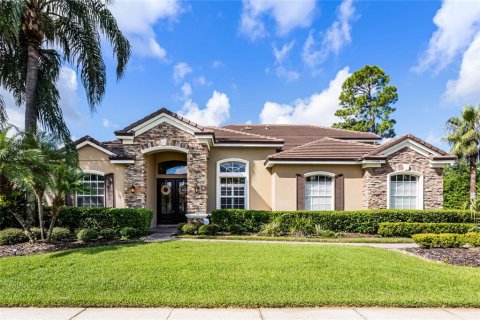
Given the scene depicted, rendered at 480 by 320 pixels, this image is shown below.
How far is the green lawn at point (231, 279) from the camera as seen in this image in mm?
5438

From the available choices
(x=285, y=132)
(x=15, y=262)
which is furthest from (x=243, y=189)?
(x=15, y=262)

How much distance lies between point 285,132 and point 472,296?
17.9 metres

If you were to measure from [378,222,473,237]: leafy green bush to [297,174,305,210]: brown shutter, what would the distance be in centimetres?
408

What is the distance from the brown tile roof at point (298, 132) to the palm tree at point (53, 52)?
1156cm

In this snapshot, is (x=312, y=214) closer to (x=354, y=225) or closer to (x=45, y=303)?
(x=354, y=225)

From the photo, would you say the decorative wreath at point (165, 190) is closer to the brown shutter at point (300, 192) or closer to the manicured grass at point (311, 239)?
the manicured grass at point (311, 239)

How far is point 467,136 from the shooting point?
23.4m

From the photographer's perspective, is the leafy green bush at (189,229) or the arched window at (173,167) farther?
the arched window at (173,167)

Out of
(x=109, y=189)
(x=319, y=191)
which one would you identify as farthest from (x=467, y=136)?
(x=109, y=189)

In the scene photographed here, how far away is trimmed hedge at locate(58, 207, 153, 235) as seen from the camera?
12.5 metres

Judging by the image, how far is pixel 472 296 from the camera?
18.7ft

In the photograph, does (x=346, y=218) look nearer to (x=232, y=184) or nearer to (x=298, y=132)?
(x=232, y=184)

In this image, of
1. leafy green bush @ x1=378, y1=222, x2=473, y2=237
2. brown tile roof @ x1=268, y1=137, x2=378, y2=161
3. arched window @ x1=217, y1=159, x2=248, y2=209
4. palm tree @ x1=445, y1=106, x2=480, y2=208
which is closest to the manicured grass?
leafy green bush @ x1=378, y1=222, x2=473, y2=237

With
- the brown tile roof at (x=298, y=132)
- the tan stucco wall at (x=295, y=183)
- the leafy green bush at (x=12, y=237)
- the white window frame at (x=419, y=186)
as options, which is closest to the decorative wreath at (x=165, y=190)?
the tan stucco wall at (x=295, y=183)
